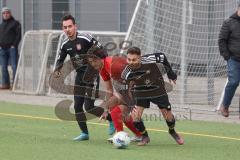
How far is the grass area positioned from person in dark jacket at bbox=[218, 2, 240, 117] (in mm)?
1071

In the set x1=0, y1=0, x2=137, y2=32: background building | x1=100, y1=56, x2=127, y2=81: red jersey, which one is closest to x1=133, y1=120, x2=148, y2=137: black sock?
x1=100, y1=56, x2=127, y2=81: red jersey

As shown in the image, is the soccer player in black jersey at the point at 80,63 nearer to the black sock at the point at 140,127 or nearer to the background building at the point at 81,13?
the black sock at the point at 140,127

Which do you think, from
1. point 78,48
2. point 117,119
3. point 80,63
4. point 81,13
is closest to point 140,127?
point 117,119

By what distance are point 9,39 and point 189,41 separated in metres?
5.47

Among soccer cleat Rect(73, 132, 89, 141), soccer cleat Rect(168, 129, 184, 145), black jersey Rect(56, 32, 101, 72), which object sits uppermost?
black jersey Rect(56, 32, 101, 72)

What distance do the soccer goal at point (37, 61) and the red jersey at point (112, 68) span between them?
6749 millimetres

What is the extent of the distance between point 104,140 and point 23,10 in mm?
10535

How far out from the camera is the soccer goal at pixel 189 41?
1603cm

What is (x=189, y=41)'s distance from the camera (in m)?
16.2

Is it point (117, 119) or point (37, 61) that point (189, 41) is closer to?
point (37, 61)

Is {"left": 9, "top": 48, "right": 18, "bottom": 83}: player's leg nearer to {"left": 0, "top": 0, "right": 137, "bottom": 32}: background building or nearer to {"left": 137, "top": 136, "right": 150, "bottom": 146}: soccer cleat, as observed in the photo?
{"left": 0, "top": 0, "right": 137, "bottom": 32}: background building

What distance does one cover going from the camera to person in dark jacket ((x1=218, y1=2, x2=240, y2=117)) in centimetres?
1405

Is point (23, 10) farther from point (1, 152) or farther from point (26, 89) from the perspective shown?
point (1, 152)

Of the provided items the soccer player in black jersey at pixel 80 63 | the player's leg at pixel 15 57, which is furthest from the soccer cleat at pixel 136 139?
the player's leg at pixel 15 57
